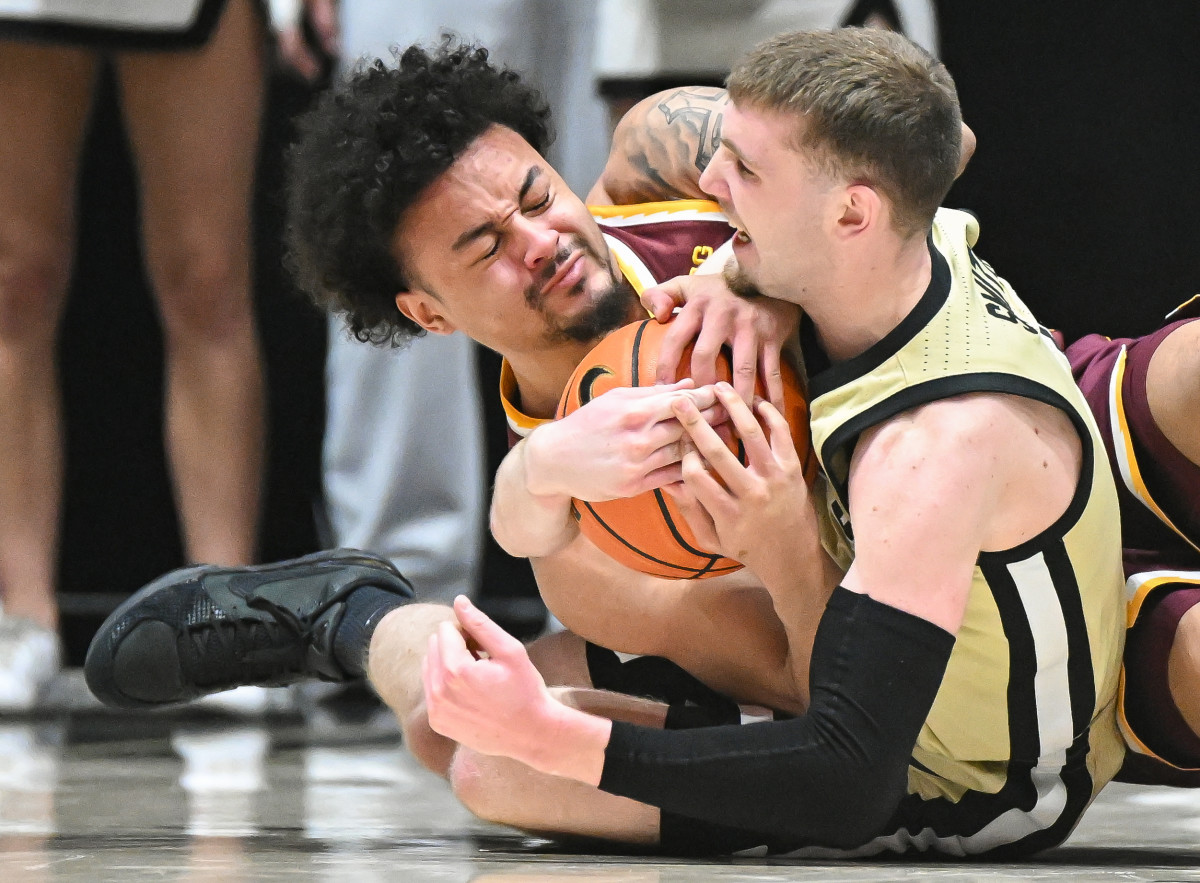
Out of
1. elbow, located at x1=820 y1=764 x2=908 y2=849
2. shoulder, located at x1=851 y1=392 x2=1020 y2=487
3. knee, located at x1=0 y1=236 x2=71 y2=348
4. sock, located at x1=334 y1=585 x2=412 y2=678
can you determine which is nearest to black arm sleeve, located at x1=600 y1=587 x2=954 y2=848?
elbow, located at x1=820 y1=764 x2=908 y2=849

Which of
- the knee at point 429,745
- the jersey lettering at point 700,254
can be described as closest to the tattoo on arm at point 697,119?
the jersey lettering at point 700,254

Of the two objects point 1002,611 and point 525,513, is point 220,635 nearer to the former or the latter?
point 525,513

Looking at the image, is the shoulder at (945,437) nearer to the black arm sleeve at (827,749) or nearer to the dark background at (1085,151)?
the black arm sleeve at (827,749)

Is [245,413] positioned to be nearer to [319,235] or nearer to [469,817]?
[319,235]

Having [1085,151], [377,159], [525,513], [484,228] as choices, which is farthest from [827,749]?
Answer: [1085,151]

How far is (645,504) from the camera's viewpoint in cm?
203

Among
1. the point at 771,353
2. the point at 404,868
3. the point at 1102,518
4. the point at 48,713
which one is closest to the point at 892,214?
the point at 771,353

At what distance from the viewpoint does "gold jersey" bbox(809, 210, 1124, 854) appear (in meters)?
1.83

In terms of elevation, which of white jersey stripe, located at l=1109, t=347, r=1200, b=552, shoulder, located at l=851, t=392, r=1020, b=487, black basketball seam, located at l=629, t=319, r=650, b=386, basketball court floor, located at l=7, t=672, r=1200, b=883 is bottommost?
basketball court floor, located at l=7, t=672, r=1200, b=883

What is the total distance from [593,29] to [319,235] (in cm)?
141

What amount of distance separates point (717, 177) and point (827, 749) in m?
0.72

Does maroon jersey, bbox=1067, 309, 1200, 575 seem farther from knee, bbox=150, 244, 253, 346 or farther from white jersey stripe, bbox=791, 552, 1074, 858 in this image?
knee, bbox=150, 244, 253, 346

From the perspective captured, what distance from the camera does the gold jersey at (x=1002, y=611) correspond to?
183 centimetres

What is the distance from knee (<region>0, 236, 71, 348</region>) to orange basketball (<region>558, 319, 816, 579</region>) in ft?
6.95
